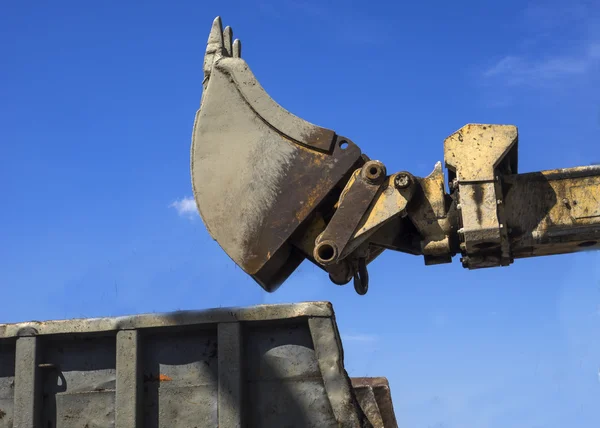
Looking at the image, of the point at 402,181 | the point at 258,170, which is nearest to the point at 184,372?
the point at 258,170

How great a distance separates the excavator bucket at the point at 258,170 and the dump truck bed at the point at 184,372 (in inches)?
19.0

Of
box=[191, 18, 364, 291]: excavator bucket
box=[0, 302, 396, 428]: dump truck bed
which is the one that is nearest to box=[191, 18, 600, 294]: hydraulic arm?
box=[191, 18, 364, 291]: excavator bucket

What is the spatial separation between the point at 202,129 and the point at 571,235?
6.50 ft

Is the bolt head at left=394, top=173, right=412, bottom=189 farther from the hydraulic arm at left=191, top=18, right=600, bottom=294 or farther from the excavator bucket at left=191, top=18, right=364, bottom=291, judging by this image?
the excavator bucket at left=191, top=18, right=364, bottom=291

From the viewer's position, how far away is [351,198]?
396 cm

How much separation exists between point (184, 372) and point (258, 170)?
3.58 feet

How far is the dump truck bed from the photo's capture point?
3.57 m

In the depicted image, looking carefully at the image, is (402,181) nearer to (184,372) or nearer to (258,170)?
(258,170)

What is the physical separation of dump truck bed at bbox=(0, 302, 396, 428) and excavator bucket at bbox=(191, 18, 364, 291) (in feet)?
1.58

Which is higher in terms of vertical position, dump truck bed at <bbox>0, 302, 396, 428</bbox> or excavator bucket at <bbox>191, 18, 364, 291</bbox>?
excavator bucket at <bbox>191, 18, 364, 291</bbox>

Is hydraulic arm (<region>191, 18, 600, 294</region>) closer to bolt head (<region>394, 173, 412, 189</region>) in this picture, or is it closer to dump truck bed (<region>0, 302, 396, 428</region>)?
bolt head (<region>394, 173, 412, 189</region>)

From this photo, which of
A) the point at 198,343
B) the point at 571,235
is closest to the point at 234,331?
the point at 198,343

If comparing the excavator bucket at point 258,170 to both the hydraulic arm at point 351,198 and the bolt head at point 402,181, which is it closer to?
the hydraulic arm at point 351,198

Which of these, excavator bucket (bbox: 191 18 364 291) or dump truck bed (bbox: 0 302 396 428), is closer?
dump truck bed (bbox: 0 302 396 428)
